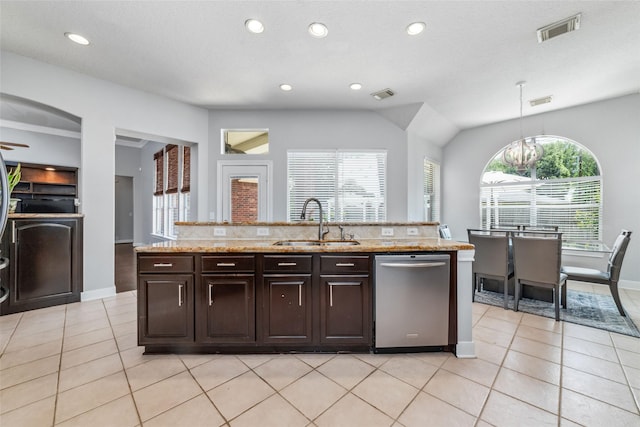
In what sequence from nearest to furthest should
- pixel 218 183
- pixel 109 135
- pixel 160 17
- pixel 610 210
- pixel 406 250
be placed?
pixel 406 250 < pixel 160 17 < pixel 109 135 < pixel 610 210 < pixel 218 183

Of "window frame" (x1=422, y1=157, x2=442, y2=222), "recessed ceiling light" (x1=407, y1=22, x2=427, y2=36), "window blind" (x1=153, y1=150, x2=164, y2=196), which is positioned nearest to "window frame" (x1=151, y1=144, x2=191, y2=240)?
"window blind" (x1=153, y1=150, x2=164, y2=196)

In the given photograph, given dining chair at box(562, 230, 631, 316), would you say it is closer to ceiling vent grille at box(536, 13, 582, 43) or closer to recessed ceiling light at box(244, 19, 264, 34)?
ceiling vent grille at box(536, 13, 582, 43)

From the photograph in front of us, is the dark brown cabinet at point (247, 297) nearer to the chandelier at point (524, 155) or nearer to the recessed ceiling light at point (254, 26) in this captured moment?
the recessed ceiling light at point (254, 26)

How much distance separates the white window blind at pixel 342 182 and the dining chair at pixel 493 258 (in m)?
1.74

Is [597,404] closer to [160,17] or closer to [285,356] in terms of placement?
[285,356]

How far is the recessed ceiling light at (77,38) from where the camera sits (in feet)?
8.70

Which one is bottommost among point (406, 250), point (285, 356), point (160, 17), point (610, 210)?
point (285, 356)

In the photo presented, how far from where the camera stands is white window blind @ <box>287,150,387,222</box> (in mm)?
4738

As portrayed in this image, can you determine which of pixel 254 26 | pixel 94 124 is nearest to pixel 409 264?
pixel 254 26

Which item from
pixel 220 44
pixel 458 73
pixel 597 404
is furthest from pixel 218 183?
pixel 597 404

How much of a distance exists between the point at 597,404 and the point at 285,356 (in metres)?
2.07

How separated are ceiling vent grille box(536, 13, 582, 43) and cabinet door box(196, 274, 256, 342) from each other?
3.63m

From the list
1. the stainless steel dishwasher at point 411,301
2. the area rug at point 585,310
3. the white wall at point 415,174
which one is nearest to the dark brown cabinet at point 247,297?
the stainless steel dishwasher at point 411,301

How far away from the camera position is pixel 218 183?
15.1 feet
